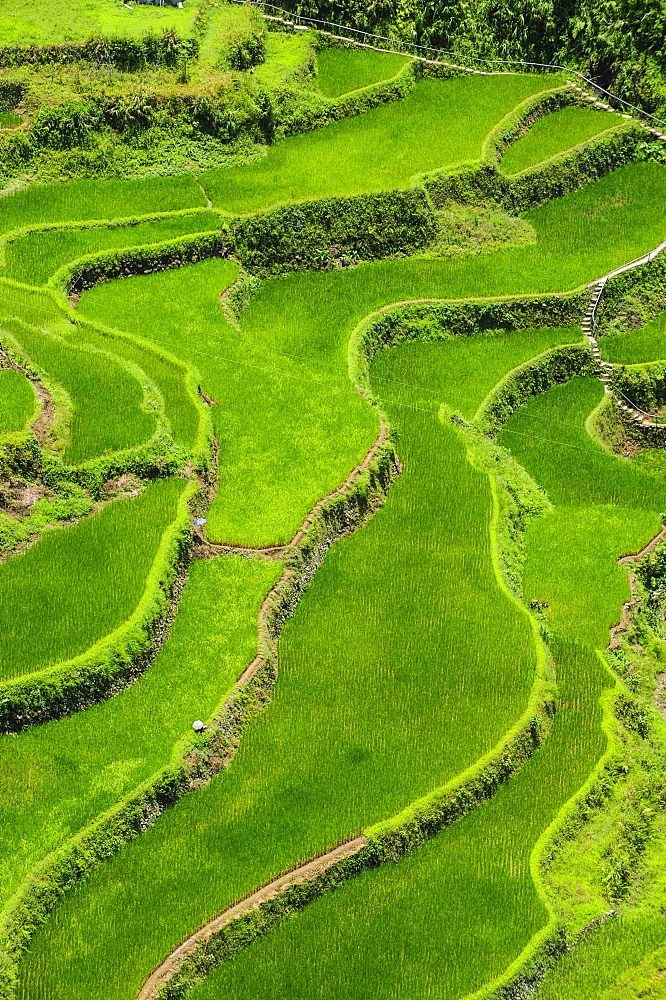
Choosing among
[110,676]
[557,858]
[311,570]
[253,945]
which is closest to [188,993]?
[253,945]

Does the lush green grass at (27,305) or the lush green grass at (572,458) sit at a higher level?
the lush green grass at (27,305)

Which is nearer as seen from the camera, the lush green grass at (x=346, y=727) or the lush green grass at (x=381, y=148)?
the lush green grass at (x=346, y=727)

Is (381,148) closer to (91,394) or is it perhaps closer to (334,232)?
(334,232)

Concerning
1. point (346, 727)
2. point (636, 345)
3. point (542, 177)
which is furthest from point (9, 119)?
point (346, 727)

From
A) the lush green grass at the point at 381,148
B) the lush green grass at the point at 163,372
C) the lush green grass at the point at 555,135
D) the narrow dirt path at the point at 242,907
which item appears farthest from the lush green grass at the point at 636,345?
the narrow dirt path at the point at 242,907

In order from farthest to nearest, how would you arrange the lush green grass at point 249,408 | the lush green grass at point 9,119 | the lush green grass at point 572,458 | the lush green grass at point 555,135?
1. the lush green grass at point 555,135
2. the lush green grass at point 9,119
3. the lush green grass at point 572,458
4. the lush green grass at point 249,408

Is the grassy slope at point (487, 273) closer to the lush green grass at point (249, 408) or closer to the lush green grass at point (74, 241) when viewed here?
the lush green grass at point (249, 408)

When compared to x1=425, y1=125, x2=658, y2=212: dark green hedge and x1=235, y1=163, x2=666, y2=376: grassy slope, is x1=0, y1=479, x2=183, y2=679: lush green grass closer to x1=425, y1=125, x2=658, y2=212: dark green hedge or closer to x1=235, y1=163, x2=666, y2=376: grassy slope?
x1=235, y1=163, x2=666, y2=376: grassy slope
